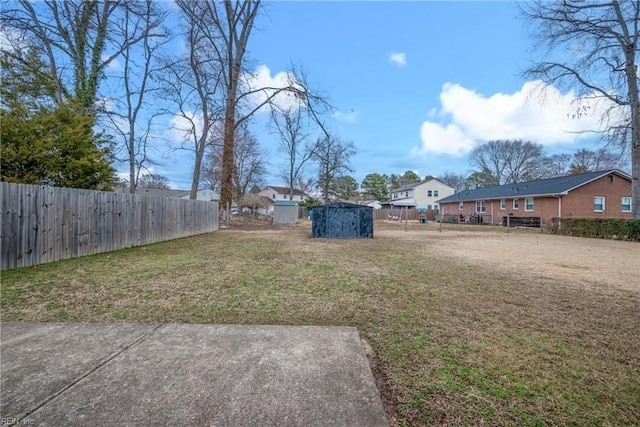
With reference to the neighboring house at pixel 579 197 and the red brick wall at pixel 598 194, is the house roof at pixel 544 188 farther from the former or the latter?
the red brick wall at pixel 598 194

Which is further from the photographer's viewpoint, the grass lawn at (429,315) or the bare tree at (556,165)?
the bare tree at (556,165)

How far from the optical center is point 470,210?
1211 inches

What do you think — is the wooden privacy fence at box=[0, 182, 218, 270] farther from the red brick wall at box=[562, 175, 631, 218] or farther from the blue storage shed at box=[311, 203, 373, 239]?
the red brick wall at box=[562, 175, 631, 218]

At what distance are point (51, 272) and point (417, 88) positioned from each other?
15.1m

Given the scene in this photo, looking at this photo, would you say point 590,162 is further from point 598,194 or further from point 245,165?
point 245,165

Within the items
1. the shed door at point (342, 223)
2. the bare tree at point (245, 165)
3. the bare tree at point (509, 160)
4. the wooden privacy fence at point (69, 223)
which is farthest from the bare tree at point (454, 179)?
the wooden privacy fence at point (69, 223)

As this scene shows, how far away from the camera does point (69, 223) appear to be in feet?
20.9

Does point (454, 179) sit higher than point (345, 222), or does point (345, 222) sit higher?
point (454, 179)

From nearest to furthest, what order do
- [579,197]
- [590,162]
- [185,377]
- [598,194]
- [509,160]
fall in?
[185,377]
[579,197]
[598,194]
[590,162]
[509,160]

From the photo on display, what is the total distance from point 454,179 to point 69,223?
6000 cm

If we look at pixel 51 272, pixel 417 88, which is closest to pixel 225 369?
pixel 51 272

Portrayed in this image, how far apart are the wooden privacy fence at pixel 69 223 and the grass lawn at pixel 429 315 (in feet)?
1.57

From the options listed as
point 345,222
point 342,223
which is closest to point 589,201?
point 345,222

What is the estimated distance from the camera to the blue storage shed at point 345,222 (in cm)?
1223
